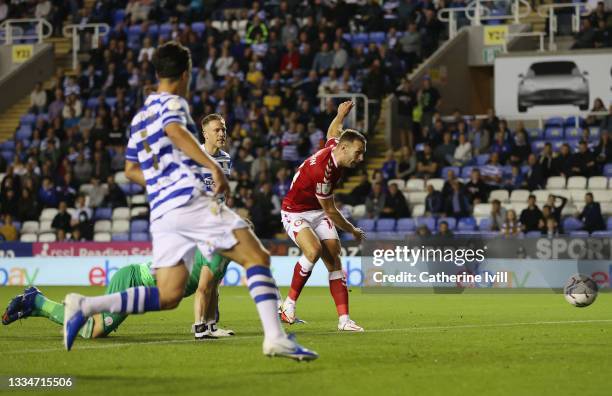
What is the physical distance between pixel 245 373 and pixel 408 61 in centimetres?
2381

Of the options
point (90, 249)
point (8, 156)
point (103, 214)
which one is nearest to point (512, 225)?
point (90, 249)

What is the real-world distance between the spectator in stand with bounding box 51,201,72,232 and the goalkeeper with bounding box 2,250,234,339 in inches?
673

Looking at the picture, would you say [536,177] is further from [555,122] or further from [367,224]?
[367,224]

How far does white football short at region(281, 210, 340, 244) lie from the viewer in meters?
13.6

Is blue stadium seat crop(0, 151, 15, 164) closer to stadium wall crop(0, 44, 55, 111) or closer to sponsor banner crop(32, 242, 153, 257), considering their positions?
stadium wall crop(0, 44, 55, 111)

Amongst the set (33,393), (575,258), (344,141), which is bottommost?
(575,258)

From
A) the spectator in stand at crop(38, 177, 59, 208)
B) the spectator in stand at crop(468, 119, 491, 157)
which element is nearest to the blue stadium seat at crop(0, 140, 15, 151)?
the spectator in stand at crop(38, 177, 59, 208)

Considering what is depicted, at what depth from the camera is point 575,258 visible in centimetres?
2205

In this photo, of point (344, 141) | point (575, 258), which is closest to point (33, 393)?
point (344, 141)

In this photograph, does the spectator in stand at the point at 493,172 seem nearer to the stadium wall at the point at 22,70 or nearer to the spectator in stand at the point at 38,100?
the spectator in stand at the point at 38,100

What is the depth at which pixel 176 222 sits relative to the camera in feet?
28.2

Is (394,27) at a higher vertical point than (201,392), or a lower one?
higher

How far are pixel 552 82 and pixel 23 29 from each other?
17.4 m

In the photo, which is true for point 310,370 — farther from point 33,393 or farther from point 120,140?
point 120,140
